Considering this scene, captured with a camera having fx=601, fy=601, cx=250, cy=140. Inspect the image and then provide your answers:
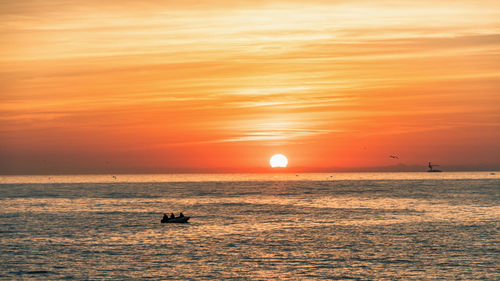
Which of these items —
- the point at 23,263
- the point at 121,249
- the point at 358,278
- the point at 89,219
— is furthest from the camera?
the point at 89,219

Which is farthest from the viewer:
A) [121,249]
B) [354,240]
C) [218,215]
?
[218,215]

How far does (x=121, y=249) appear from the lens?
235 feet

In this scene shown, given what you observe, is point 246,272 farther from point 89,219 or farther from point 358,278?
point 89,219

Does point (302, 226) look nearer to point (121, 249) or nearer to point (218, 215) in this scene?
point (218, 215)

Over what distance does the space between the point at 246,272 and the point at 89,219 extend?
6343 centimetres

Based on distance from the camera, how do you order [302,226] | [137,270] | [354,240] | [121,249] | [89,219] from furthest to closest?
[89,219] < [302,226] < [354,240] < [121,249] < [137,270]

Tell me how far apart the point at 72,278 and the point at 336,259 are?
27.0 metres

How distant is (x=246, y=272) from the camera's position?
56.9m

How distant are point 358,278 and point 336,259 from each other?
404 inches

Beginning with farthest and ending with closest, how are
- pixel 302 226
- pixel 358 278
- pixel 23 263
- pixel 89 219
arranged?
pixel 89 219 → pixel 302 226 → pixel 23 263 → pixel 358 278

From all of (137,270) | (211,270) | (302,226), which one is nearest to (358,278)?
(211,270)

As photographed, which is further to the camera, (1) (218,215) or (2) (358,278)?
(1) (218,215)

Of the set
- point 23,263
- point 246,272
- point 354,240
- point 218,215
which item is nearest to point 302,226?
point 354,240

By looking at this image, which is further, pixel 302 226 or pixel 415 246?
pixel 302 226
